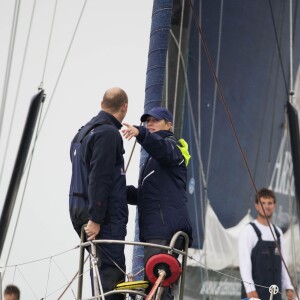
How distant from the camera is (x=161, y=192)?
501 centimetres

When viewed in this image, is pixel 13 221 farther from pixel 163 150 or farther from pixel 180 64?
pixel 163 150

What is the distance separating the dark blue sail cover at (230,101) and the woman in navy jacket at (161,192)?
102 inches

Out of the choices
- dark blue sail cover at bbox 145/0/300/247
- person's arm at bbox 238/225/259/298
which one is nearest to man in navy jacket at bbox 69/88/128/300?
person's arm at bbox 238/225/259/298

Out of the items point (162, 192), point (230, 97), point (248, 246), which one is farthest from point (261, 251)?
point (230, 97)

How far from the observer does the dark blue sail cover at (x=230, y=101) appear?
8539mm

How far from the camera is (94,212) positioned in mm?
4793

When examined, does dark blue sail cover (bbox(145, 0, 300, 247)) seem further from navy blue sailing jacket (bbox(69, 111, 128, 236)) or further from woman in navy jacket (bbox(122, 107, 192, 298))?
navy blue sailing jacket (bbox(69, 111, 128, 236))

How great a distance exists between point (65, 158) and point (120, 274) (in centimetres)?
307

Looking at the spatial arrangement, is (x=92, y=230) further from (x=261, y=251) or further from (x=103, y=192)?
(x=261, y=251)

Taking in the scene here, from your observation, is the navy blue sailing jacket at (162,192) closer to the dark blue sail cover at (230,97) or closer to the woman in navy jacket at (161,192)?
the woman in navy jacket at (161,192)

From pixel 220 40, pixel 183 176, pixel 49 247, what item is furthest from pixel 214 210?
pixel 183 176

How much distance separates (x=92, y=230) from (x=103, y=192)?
156 millimetres

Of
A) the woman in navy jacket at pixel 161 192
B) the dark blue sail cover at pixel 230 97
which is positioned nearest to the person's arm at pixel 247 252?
the dark blue sail cover at pixel 230 97

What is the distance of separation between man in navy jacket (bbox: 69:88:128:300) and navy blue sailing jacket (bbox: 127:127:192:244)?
114mm
